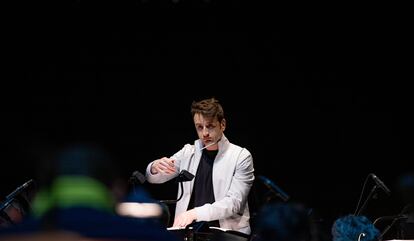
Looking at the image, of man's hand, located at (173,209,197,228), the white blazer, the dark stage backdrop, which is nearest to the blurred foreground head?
man's hand, located at (173,209,197,228)

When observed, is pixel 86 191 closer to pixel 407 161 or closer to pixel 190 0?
pixel 190 0

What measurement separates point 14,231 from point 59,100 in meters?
4.54

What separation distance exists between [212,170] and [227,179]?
0.40 ft

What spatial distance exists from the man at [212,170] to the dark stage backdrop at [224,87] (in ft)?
5.00

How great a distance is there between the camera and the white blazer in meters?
4.02

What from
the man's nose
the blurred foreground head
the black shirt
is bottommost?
the blurred foreground head

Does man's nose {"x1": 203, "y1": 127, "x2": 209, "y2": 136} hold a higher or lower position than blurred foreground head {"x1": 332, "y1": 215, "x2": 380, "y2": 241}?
higher

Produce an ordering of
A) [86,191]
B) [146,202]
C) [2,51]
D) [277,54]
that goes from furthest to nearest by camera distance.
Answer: [277,54], [2,51], [146,202], [86,191]

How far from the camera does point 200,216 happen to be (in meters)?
3.72

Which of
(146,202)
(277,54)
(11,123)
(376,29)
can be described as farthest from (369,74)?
(146,202)

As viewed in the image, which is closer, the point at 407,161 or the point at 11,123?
the point at 11,123

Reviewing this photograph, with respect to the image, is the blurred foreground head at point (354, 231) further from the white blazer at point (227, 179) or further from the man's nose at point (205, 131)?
the man's nose at point (205, 131)

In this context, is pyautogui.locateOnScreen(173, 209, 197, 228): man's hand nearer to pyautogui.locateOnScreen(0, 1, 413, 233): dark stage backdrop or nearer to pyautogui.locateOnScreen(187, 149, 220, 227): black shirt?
pyautogui.locateOnScreen(187, 149, 220, 227): black shirt

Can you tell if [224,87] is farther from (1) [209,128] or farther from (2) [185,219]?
(2) [185,219]
